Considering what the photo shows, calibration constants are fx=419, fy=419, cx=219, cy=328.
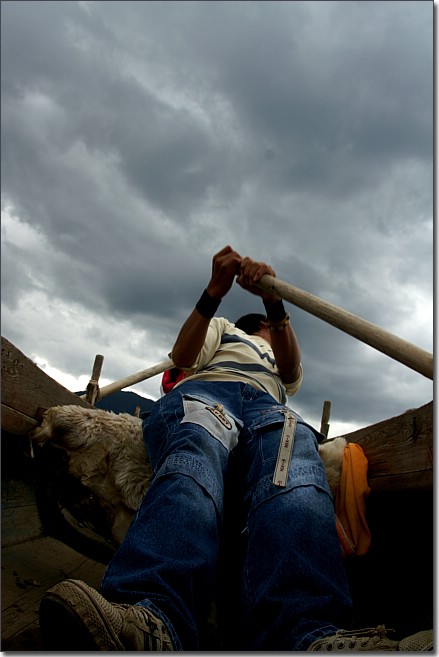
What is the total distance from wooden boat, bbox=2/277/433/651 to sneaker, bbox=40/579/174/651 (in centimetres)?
81

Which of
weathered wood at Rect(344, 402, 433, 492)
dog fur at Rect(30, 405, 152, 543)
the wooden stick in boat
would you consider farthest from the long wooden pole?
the wooden stick in boat

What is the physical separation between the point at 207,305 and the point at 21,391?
987 mm

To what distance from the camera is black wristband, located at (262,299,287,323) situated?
2.35 meters

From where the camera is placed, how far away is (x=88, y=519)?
2.30 meters

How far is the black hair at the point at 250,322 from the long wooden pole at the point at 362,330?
1050 mm

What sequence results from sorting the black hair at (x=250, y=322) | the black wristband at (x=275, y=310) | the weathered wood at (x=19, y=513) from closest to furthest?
the weathered wood at (x=19, y=513), the black wristband at (x=275, y=310), the black hair at (x=250, y=322)

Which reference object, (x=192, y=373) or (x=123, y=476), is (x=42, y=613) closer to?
(x=123, y=476)

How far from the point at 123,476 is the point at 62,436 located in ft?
1.17

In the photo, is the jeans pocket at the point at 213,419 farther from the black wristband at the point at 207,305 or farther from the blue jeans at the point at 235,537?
the black wristband at the point at 207,305

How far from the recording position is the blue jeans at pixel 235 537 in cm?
107

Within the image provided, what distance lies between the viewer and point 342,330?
4.50ft

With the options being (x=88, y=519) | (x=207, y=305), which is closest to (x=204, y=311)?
(x=207, y=305)

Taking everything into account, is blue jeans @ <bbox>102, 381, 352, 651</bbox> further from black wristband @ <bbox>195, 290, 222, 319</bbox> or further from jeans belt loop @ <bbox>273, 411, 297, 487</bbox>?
black wristband @ <bbox>195, 290, 222, 319</bbox>

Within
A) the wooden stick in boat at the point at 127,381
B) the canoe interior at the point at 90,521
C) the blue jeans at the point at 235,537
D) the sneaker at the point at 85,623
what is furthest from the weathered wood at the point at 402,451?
the wooden stick in boat at the point at 127,381
